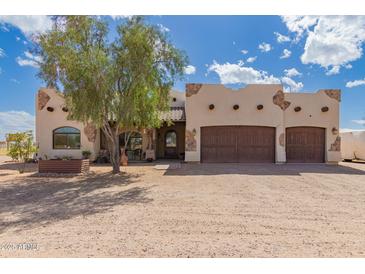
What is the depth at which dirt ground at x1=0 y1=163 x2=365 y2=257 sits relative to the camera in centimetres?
379

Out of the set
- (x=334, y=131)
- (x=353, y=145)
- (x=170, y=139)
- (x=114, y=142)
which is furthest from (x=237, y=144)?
(x=353, y=145)

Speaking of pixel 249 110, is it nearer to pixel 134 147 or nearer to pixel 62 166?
pixel 134 147

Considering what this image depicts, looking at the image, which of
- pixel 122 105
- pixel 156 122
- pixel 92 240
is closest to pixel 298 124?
pixel 156 122

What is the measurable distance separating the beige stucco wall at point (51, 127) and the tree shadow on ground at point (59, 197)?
6064mm

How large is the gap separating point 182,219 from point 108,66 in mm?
6761

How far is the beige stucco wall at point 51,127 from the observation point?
16.3 metres

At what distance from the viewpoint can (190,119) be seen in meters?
15.7

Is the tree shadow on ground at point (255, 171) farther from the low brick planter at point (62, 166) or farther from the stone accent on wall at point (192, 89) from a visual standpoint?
the stone accent on wall at point (192, 89)

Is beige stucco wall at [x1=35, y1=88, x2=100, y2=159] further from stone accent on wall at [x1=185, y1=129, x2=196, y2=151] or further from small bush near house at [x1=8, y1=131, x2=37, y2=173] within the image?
stone accent on wall at [x1=185, y1=129, x2=196, y2=151]

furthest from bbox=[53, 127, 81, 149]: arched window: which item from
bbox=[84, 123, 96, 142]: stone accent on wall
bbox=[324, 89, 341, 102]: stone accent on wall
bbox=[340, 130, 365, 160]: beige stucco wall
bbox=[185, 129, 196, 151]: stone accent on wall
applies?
bbox=[340, 130, 365, 160]: beige stucco wall

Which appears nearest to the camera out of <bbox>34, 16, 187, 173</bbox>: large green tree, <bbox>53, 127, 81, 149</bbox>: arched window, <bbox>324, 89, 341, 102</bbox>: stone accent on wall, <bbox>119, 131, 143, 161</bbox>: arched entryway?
<bbox>34, 16, 187, 173</bbox>: large green tree

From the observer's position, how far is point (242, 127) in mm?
15938

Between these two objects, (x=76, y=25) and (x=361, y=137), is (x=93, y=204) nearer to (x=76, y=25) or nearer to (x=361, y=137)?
(x=76, y=25)

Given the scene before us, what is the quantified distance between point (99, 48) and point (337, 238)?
33.7ft
